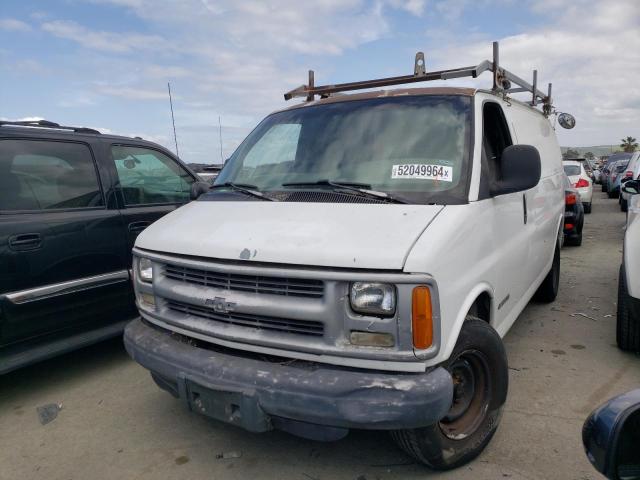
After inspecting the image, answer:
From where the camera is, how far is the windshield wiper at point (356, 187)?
8.91ft

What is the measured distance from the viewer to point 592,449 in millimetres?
1224

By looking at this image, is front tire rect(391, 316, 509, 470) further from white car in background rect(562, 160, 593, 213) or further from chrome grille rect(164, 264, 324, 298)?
white car in background rect(562, 160, 593, 213)

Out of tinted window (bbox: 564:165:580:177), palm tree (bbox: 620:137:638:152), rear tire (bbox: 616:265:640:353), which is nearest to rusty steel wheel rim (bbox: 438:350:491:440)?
rear tire (bbox: 616:265:640:353)

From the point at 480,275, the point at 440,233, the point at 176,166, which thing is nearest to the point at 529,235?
the point at 480,275

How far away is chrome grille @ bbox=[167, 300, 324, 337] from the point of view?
234 centimetres

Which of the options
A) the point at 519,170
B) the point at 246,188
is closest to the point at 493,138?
the point at 519,170

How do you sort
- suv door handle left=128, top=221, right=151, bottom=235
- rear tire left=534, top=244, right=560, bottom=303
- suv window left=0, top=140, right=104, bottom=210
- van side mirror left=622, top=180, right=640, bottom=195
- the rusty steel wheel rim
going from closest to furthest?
the rusty steel wheel rim → suv window left=0, top=140, right=104, bottom=210 → suv door handle left=128, top=221, right=151, bottom=235 → van side mirror left=622, top=180, right=640, bottom=195 → rear tire left=534, top=244, right=560, bottom=303

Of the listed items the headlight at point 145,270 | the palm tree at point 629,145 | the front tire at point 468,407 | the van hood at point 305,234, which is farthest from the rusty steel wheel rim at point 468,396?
the palm tree at point 629,145

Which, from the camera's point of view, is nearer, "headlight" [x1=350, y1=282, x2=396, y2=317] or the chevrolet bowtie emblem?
"headlight" [x1=350, y1=282, x2=396, y2=317]

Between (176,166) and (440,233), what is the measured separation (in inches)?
139

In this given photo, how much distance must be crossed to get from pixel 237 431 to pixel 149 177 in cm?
268

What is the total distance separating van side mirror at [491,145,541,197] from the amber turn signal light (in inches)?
44.4

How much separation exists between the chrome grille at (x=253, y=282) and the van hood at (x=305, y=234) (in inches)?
3.8

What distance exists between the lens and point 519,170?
2.94m
